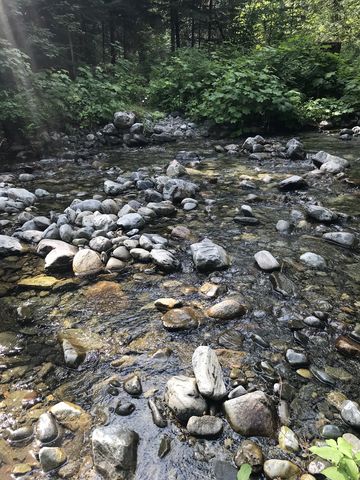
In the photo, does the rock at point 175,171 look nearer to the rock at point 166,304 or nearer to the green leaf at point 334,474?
the rock at point 166,304

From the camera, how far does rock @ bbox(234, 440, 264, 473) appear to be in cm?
171

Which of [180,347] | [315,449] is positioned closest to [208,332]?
[180,347]

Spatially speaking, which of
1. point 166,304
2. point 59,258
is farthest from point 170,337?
point 59,258

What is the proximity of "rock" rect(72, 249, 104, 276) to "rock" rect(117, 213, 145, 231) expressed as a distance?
73cm

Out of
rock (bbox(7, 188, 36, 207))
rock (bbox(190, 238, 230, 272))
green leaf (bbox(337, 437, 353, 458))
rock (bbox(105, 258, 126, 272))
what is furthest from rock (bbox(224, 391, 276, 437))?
rock (bbox(7, 188, 36, 207))

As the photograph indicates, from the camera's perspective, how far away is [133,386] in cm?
216

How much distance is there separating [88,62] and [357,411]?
49.8 feet

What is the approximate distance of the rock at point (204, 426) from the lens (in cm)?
186

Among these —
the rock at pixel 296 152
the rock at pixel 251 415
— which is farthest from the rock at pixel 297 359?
the rock at pixel 296 152

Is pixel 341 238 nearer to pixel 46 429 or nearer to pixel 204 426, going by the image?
pixel 204 426

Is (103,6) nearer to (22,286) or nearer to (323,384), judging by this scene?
(22,286)

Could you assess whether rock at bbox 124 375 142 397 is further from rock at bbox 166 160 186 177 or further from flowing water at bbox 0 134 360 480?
rock at bbox 166 160 186 177

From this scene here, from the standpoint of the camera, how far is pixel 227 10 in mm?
17844

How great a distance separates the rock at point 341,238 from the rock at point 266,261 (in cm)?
87
